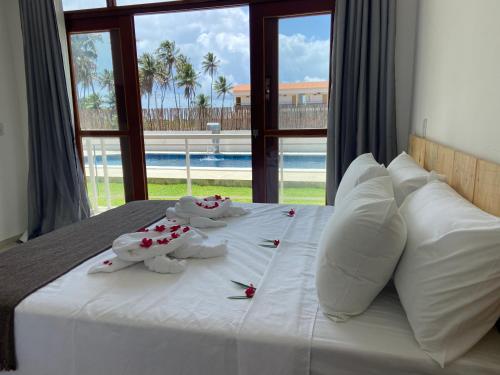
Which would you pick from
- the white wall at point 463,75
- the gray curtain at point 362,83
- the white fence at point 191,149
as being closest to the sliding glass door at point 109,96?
the white fence at point 191,149

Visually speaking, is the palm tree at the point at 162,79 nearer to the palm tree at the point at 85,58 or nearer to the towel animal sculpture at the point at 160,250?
the palm tree at the point at 85,58

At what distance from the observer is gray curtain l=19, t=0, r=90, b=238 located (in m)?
3.41

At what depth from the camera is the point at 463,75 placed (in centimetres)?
159

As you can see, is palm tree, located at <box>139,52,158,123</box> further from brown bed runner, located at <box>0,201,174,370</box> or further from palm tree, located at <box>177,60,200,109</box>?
brown bed runner, located at <box>0,201,174,370</box>

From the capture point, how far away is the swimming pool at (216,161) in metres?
3.58

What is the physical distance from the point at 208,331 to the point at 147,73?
3495 mm

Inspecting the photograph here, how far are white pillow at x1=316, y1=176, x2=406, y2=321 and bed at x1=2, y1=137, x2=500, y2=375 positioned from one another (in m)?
0.07

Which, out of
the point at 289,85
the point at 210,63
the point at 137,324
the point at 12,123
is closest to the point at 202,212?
the point at 137,324

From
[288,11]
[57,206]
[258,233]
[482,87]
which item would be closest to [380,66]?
[288,11]

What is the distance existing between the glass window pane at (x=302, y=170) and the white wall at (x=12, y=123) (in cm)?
270

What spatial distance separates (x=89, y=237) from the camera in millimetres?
1900

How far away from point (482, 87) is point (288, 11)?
6.94 feet

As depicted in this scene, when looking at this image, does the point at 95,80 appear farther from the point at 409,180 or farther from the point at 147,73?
the point at 409,180

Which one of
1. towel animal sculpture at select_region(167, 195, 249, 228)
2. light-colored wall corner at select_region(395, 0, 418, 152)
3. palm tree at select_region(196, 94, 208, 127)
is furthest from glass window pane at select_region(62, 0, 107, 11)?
light-colored wall corner at select_region(395, 0, 418, 152)
